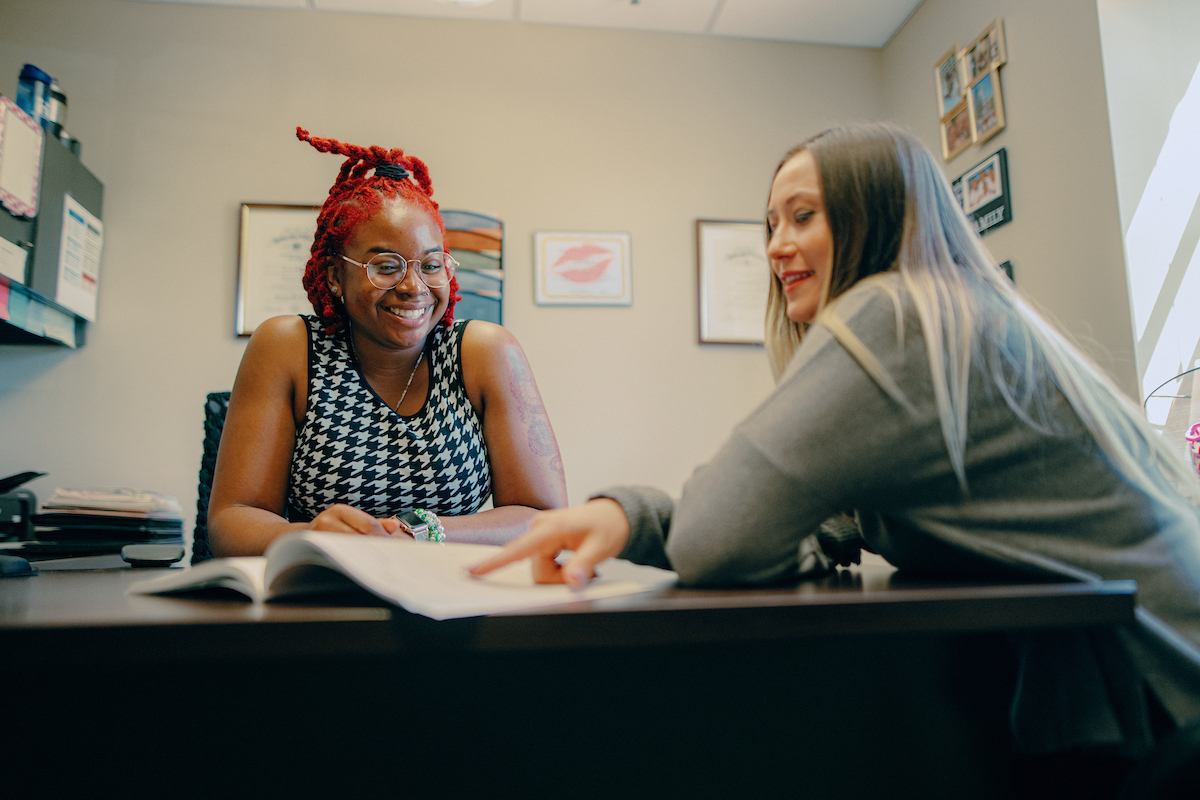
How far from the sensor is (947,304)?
638mm

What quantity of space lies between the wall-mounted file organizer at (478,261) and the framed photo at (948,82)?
155 cm

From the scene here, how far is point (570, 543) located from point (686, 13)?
2614 mm

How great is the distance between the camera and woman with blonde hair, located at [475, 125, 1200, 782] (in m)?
0.50

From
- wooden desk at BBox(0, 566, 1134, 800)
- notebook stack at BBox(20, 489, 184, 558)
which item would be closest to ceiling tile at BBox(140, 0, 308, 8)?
→ notebook stack at BBox(20, 489, 184, 558)

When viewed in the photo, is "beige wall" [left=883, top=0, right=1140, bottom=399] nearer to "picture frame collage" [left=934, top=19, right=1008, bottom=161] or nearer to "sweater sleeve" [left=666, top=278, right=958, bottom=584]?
"picture frame collage" [left=934, top=19, right=1008, bottom=161]

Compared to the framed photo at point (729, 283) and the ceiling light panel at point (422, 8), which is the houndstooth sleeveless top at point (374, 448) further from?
the ceiling light panel at point (422, 8)

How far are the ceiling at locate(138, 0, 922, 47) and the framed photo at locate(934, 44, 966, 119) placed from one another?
0.32m

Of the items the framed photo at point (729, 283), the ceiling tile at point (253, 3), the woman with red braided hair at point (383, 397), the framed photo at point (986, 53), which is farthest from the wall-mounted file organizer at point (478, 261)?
the framed photo at point (986, 53)

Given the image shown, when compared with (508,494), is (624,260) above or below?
above

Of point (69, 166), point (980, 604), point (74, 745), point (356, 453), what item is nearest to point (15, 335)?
point (69, 166)

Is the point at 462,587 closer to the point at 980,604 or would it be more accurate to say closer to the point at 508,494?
the point at 980,604

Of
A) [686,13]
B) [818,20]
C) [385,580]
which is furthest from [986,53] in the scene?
[385,580]

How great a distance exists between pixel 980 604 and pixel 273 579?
0.42m

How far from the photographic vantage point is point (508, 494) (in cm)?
135
